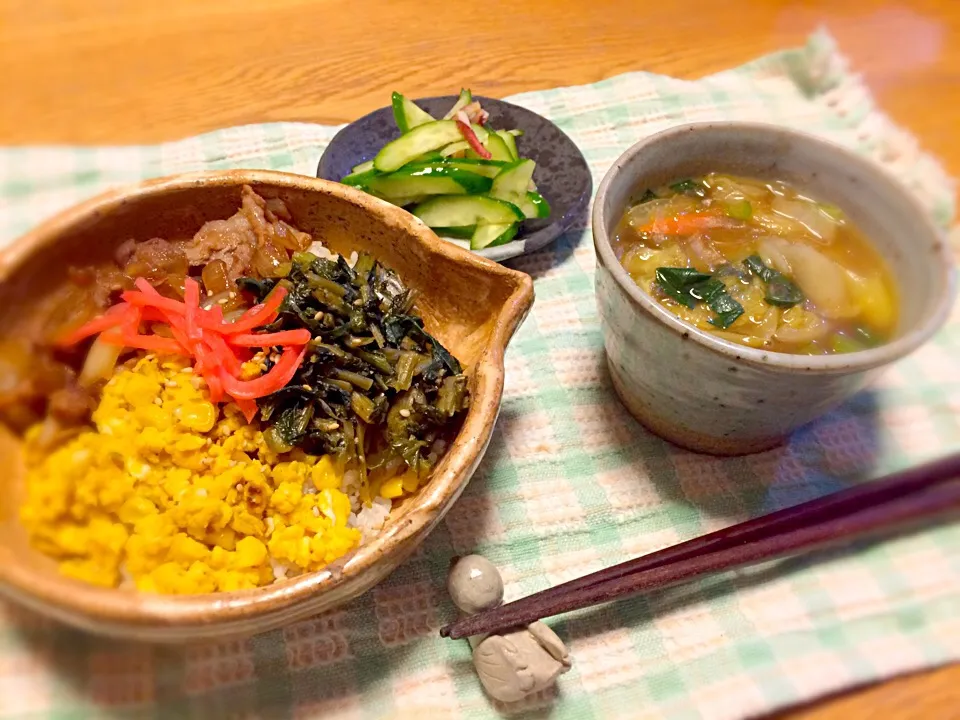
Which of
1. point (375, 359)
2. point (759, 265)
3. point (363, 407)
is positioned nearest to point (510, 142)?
point (759, 265)

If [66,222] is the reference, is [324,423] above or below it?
below

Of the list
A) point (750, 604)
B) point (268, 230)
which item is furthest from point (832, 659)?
point (268, 230)

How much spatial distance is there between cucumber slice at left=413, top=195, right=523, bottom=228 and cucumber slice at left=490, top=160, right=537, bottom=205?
0.05 meters

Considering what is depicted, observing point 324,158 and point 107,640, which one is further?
point 324,158

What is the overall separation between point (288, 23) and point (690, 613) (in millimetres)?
2525

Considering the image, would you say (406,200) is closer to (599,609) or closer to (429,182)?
(429,182)

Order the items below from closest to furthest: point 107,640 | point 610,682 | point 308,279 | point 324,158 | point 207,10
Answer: point 107,640 < point 610,682 < point 308,279 < point 324,158 < point 207,10

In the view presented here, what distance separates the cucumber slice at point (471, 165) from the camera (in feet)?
6.29

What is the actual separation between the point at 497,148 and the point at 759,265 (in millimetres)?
903

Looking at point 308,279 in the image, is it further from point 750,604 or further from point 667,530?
point 750,604

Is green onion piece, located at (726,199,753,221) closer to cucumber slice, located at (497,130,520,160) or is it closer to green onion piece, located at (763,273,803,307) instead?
green onion piece, located at (763,273,803,307)

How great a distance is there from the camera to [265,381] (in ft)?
4.11

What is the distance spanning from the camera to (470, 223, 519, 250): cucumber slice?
5.98 feet

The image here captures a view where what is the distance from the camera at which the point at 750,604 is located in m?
1.33
